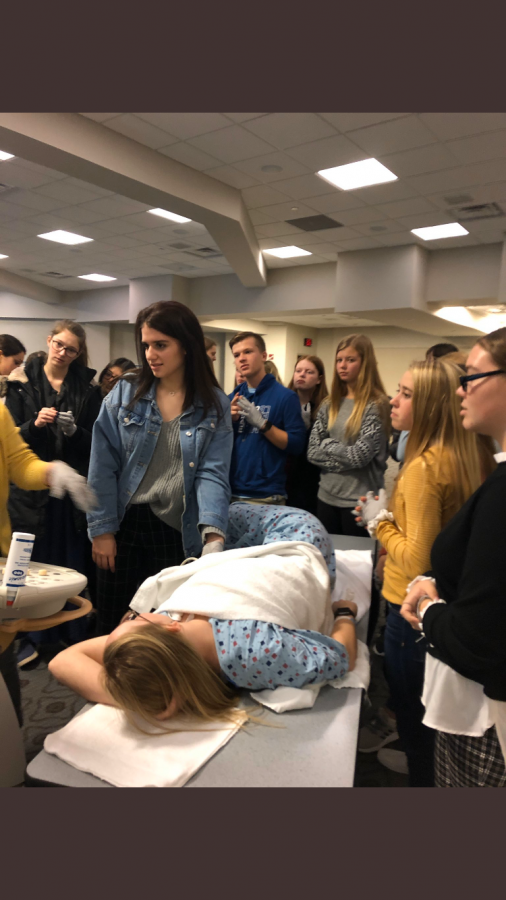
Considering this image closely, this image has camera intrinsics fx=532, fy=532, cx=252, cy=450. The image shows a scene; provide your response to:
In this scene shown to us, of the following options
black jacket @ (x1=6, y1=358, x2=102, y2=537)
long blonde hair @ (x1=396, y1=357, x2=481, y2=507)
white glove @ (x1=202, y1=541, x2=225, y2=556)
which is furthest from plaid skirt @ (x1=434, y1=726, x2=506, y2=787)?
black jacket @ (x1=6, y1=358, x2=102, y2=537)

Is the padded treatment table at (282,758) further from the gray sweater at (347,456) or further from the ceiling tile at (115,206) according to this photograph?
the ceiling tile at (115,206)

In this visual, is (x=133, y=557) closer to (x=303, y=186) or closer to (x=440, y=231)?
(x=303, y=186)

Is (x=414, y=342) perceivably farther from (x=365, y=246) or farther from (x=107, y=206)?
(x=107, y=206)

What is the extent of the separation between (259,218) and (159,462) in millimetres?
5277

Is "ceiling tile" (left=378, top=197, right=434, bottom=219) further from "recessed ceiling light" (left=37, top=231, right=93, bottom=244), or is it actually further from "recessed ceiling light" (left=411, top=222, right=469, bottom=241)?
"recessed ceiling light" (left=37, top=231, right=93, bottom=244)

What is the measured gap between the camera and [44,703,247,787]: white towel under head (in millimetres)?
1058

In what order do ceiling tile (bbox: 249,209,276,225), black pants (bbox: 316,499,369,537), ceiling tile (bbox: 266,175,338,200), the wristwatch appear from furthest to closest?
ceiling tile (bbox: 249,209,276,225), ceiling tile (bbox: 266,175,338,200), black pants (bbox: 316,499,369,537), the wristwatch

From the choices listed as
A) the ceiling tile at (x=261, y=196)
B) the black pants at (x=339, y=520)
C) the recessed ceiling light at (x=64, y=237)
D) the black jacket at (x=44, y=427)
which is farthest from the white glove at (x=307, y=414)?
the recessed ceiling light at (x=64, y=237)

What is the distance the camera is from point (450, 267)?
23.4ft

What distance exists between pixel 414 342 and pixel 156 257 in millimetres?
6166

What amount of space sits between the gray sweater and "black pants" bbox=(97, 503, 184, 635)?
1.09m

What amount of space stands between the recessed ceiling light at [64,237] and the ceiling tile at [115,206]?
1.24 m

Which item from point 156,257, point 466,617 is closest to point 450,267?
point 156,257

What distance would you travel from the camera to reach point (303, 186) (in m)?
5.21
